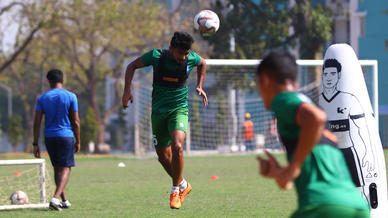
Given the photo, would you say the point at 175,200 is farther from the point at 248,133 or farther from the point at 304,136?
the point at 248,133

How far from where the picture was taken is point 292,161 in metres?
4.05

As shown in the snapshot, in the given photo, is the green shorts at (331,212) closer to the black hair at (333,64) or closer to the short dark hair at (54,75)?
the black hair at (333,64)

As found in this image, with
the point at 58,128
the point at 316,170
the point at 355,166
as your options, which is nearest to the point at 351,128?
the point at 355,166

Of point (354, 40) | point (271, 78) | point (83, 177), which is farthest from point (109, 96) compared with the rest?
point (271, 78)

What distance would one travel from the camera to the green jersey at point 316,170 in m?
4.14

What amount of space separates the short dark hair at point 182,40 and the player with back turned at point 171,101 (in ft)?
0.05

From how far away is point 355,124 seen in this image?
26.3ft

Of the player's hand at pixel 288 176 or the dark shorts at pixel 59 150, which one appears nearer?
the player's hand at pixel 288 176

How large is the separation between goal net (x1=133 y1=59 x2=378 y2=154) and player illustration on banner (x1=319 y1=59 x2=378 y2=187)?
19.5 meters

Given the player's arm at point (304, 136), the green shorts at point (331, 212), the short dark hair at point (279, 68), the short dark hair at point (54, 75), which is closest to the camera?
the player's arm at point (304, 136)

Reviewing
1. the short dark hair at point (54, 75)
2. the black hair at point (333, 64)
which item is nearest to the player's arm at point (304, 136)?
the black hair at point (333, 64)

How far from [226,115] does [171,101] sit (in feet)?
69.7

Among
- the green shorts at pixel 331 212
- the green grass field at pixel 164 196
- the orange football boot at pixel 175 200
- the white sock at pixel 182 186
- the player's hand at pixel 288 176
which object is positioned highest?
the player's hand at pixel 288 176

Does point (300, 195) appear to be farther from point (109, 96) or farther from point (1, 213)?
point (109, 96)
